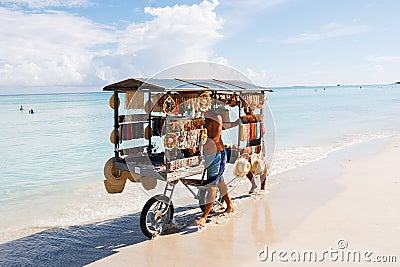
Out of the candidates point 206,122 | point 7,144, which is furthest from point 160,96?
point 7,144

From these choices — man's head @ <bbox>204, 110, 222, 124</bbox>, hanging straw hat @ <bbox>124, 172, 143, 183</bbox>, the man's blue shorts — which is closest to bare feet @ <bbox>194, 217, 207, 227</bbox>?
the man's blue shorts

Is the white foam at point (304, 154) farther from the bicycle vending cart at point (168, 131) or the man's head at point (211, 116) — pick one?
the man's head at point (211, 116)

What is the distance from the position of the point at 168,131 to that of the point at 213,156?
975 mm

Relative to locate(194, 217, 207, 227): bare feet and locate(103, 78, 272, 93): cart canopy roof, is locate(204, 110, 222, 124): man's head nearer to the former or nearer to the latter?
locate(103, 78, 272, 93): cart canopy roof

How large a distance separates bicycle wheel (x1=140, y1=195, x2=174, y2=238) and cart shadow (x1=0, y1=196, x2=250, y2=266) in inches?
6.9

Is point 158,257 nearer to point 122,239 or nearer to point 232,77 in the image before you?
point 122,239

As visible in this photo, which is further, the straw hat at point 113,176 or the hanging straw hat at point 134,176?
the straw hat at point 113,176

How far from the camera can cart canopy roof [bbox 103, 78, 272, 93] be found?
507 centimetres

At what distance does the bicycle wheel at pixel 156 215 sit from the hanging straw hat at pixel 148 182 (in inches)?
13.7

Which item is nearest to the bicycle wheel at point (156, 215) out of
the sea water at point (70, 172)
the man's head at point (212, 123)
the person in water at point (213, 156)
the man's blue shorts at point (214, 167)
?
the person in water at point (213, 156)

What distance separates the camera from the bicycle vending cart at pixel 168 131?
16.9 ft

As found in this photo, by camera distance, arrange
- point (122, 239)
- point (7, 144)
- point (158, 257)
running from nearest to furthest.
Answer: point (158, 257) → point (122, 239) → point (7, 144)

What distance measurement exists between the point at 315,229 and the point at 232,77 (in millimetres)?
2757

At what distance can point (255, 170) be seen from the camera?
22.4 feet
